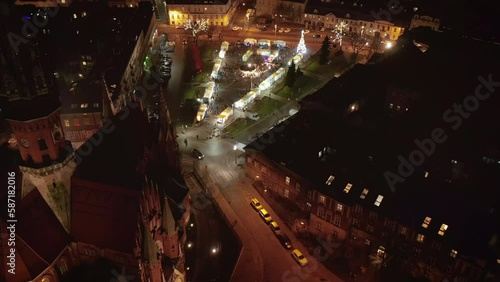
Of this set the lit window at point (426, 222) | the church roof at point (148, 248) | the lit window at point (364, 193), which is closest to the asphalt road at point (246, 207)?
the lit window at point (364, 193)

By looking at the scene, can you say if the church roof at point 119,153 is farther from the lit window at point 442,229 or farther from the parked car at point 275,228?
the lit window at point 442,229

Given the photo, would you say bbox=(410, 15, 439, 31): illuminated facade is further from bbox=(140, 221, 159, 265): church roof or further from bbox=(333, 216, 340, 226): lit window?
bbox=(140, 221, 159, 265): church roof

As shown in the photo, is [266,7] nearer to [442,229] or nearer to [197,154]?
[197,154]

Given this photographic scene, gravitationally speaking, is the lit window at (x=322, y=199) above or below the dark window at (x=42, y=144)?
below

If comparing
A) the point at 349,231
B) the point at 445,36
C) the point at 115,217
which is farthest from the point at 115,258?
the point at 445,36

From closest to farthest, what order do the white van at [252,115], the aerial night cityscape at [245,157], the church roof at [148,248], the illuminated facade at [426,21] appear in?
the church roof at [148,248]
the aerial night cityscape at [245,157]
the white van at [252,115]
the illuminated facade at [426,21]

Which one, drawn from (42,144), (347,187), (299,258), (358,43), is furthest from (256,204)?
(358,43)

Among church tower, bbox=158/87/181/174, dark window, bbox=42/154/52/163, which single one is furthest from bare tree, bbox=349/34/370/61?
dark window, bbox=42/154/52/163
